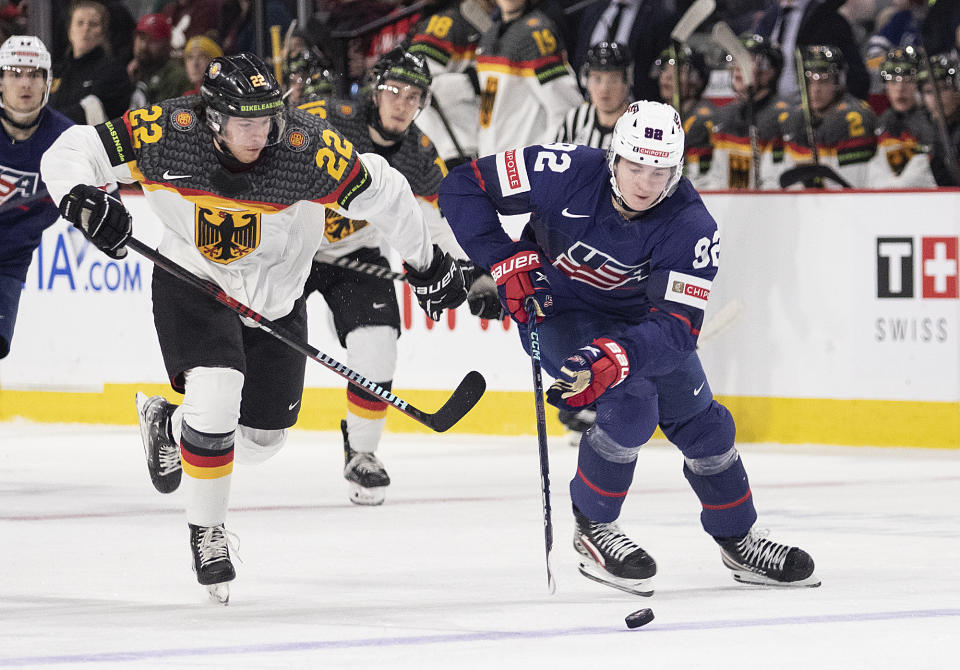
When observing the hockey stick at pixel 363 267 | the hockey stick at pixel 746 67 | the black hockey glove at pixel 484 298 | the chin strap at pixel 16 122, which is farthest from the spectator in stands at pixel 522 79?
the black hockey glove at pixel 484 298

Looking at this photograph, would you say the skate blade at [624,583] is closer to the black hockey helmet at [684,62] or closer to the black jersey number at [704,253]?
the black jersey number at [704,253]

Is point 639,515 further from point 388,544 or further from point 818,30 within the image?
point 818,30

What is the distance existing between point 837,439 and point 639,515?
2.01m

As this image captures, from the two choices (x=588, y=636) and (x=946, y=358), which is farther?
(x=946, y=358)

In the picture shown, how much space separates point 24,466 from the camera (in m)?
7.05

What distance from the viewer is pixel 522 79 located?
8.60m

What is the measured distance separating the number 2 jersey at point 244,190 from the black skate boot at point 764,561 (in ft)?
3.77

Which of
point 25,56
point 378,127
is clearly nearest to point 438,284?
point 378,127

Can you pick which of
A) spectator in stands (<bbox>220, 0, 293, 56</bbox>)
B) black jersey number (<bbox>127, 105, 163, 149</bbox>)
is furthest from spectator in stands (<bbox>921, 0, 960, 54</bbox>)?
black jersey number (<bbox>127, 105, 163, 149</bbox>)

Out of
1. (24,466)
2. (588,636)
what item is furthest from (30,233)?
(588,636)

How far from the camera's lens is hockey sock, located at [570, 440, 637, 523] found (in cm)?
430

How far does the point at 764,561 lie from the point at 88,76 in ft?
19.2

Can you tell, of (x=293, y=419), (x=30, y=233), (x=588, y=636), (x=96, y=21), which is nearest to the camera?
(x=588, y=636)

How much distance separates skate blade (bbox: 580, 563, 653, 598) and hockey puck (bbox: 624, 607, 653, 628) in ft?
1.37
